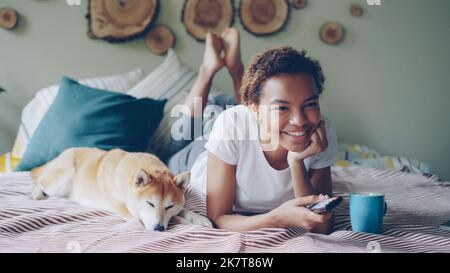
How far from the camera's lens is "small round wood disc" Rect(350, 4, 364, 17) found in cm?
108

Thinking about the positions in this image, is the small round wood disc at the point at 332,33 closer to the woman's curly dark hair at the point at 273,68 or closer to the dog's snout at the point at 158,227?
the woman's curly dark hair at the point at 273,68

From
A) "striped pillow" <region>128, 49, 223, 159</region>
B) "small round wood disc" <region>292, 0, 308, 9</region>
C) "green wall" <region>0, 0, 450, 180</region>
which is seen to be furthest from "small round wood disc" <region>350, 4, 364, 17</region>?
"striped pillow" <region>128, 49, 223, 159</region>

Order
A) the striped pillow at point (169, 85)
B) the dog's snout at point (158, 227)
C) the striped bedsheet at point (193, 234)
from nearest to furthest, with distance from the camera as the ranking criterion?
the striped bedsheet at point (193, 234) < the dog's snout at point (158, 227) < the striped pillow at point (169, 85)

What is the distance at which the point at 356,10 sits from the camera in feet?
3.60

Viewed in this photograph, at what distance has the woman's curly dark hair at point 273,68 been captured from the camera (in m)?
0.74

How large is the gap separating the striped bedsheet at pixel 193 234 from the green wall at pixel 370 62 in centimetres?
18

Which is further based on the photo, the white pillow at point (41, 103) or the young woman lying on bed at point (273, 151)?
the white pillow at point (41, 103)

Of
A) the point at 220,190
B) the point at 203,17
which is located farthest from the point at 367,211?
the point at 203,17

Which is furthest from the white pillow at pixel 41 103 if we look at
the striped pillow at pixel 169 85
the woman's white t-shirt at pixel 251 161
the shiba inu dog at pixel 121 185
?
the woman's white t-shirt at pixel 251 161

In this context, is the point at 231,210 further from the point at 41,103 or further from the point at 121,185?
the point at 41,103

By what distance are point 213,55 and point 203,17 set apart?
52 cm

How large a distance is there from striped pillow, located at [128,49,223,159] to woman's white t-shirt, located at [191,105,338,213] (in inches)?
21.7

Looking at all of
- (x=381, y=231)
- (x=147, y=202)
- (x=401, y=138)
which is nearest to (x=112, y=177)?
(x=147, y=202)

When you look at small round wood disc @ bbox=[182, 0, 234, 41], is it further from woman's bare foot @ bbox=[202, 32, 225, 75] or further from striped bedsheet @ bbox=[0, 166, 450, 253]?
striped bedsheet @ bbox=[0, 166, 450, 253]
